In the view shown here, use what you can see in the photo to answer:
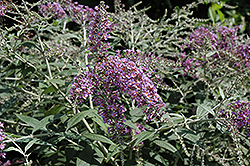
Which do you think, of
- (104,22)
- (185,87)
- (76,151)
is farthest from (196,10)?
(76,151)

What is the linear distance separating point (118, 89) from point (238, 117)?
802 millimetres

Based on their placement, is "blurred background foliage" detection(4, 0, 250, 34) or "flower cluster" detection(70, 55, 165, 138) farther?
"blurred background foliage" detection(4, 0, 250, 34)

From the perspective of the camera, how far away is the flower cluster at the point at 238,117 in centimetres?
163

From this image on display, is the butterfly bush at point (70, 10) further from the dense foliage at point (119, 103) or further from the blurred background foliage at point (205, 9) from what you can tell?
the blurred background foliage at point (205, 9)

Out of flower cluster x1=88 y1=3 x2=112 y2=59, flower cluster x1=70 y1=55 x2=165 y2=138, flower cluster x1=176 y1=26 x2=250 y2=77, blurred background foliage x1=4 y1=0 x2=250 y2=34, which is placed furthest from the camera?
blurred background foliage x1=4 y1=0 x2=250 y2=34

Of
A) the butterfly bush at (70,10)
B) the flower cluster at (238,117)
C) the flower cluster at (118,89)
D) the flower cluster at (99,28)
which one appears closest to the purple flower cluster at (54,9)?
the butterfly bush at (70,10)

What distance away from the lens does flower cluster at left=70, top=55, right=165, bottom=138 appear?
1567mm

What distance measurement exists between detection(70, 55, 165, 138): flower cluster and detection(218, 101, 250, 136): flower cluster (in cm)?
47

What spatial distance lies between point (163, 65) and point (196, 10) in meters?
2.51

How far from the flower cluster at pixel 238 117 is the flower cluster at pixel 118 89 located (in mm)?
465

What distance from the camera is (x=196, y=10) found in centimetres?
437

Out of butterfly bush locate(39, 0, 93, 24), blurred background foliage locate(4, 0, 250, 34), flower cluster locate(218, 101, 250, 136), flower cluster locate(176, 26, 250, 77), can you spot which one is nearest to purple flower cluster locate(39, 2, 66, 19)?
butterfly bush locate(39, 0, 93, 24)

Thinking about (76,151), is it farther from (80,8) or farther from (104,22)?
(80,8)

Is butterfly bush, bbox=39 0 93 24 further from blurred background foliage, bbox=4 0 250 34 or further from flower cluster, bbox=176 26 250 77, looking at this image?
blurred background foliage, bbox=4 0 250 34
